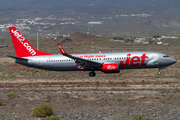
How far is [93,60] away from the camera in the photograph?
46.2 meters

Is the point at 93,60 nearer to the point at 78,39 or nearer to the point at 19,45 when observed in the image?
the point at 19,45

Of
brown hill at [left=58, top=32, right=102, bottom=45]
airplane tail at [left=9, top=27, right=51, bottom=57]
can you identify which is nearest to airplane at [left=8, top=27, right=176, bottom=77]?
airplane tail at [left=9, top=27, right=51, bottom=57]

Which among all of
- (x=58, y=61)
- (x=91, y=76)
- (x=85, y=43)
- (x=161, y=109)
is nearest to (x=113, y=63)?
(x=91, y=76)

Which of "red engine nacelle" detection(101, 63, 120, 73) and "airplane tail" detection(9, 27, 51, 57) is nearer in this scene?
"red engine nacelle" detection(101, 63, 120, 73)

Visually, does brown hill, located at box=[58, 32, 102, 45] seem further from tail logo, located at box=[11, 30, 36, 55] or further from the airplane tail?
the airplane tail

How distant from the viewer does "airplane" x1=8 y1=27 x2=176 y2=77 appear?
45.3 metres

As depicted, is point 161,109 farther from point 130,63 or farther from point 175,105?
point 130,63

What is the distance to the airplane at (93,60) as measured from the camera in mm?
45281

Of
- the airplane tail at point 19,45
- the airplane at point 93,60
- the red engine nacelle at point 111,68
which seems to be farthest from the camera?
the airplane tail at point 19,45

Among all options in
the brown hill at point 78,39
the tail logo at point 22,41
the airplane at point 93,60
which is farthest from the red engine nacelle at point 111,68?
the brown hill at point 78,39

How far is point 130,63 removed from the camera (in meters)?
45.3

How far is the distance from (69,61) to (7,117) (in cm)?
2238

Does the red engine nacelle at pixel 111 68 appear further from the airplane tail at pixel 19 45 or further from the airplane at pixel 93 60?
the airplane tail at pixel 19 45

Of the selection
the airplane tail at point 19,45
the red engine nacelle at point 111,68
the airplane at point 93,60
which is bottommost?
the red engine nacelle at point 111,68
